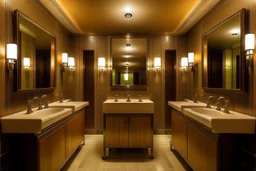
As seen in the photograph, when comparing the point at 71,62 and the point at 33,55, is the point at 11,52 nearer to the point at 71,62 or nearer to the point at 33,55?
the point at 33,55

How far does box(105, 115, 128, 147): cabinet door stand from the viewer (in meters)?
3.12

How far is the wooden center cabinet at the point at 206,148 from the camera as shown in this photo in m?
1.82

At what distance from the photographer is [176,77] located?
4.54 metres

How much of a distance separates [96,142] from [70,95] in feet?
4.41

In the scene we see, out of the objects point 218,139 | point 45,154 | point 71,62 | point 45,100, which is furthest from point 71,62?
point 218,139

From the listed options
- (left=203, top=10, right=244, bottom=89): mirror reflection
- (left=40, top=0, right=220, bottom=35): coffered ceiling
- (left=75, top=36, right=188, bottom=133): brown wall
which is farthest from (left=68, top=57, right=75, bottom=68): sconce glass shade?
(left=203, top=10, right=244, bottom=89): mirror reflection

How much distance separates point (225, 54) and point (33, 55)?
A: 2.69 metres

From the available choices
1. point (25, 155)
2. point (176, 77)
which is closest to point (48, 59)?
point (25, 155)

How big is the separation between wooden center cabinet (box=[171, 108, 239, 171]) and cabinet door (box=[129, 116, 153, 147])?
0.55 m

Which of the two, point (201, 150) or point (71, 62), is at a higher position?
point (71, 62)

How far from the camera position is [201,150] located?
217 centimetres

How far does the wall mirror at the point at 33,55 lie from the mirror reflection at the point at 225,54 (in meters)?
2.60

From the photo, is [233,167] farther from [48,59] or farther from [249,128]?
[48,59]

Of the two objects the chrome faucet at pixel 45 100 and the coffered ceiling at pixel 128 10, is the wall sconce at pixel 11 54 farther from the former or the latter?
the coffered ceiling at pixel 128 10
